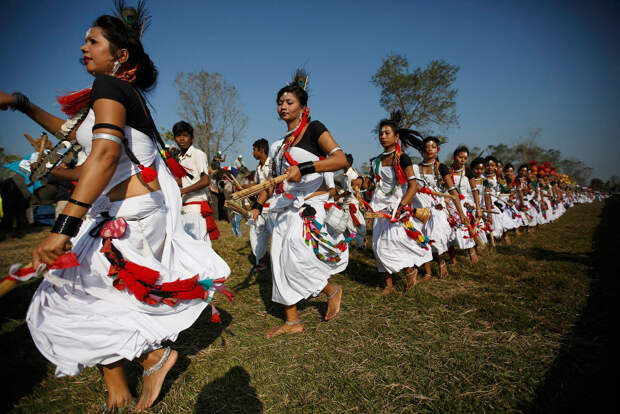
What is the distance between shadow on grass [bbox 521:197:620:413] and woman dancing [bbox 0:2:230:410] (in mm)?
2647

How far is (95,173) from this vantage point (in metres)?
1.59

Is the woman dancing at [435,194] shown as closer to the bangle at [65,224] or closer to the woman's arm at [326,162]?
the woman's arm at [326,162]

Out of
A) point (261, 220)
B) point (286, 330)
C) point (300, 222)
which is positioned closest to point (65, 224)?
point (300, 222)

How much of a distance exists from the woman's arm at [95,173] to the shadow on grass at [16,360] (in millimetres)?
1843

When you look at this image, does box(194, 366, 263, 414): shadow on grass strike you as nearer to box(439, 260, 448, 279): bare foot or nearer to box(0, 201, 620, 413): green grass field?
box(0, 201, 620, 413): green grass field

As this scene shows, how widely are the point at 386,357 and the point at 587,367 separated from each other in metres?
1.65

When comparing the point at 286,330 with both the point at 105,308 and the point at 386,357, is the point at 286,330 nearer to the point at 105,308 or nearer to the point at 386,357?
the point at 386,357

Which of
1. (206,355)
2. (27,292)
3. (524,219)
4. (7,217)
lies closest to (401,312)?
(206,355)

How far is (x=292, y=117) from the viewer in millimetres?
3232

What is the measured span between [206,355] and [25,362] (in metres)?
1.72

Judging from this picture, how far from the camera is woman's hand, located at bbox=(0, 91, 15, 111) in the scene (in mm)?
1769

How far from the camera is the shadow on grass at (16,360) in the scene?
8.07 ft

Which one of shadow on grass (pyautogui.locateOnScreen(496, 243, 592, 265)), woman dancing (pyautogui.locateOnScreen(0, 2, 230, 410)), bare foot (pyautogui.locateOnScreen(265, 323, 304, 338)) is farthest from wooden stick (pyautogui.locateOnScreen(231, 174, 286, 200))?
shadow on grass (pyautogui.locateOnScreen(496, 243, 592, 265))

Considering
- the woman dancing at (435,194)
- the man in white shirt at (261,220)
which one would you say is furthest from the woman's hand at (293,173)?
the woman dancing at (435,194)
